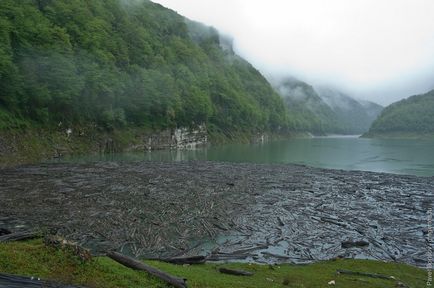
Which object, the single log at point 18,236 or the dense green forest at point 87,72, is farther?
the dense green forest at point 87,72

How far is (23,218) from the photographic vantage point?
28188mm

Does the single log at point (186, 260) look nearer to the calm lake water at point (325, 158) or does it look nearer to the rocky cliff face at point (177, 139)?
the calm lake water at point (325, 158)

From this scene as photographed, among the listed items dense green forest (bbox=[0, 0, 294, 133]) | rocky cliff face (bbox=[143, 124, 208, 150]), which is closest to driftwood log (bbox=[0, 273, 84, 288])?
dense green forest (bbox=[0, 0, 294, 133])

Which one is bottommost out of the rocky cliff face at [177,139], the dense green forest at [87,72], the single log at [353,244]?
the single log at [353,244]

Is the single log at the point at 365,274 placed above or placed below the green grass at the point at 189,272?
below

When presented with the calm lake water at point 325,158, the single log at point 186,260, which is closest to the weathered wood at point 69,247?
the single log at point 186,260

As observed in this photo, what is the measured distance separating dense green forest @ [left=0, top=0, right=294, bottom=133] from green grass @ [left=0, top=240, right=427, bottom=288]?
60427 mm

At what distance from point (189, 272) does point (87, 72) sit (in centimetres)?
8862

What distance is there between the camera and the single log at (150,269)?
14.2 m

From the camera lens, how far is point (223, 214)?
33.4 m

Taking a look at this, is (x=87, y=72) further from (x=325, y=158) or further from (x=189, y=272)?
(x=189, y=272)

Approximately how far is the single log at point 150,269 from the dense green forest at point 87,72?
60.8m

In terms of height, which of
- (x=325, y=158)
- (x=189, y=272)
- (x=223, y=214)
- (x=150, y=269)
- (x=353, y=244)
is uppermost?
(x=150, y=269)

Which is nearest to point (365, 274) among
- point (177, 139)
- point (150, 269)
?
point (150, 269)
